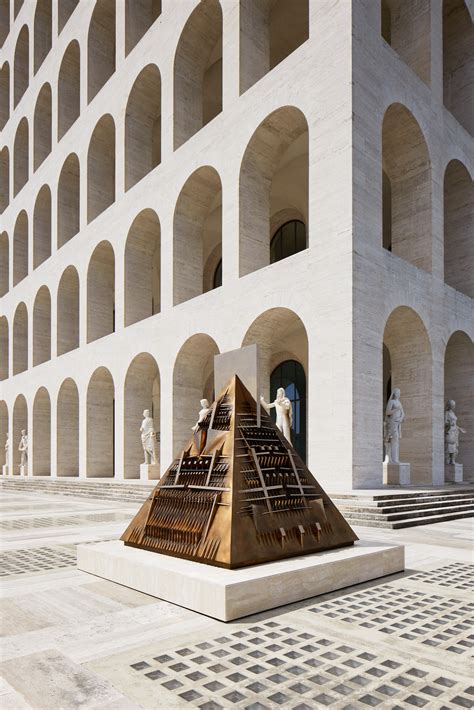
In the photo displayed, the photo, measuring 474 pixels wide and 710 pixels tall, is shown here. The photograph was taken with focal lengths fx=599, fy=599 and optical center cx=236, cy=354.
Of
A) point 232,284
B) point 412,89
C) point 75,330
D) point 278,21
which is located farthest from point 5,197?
point 412,89

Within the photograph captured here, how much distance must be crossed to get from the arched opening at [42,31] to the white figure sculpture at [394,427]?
29133 millimetres

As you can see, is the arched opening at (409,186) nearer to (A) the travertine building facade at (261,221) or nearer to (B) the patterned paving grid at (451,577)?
(A) the travertine building facade at (261,221)

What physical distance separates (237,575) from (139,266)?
19.4 metres

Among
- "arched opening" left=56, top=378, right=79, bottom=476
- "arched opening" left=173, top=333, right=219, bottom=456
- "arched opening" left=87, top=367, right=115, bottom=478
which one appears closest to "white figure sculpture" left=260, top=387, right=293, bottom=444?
"arched opening" left=173, top=333, right=219, bottom=456

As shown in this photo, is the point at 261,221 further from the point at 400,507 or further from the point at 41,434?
the point at 41,434

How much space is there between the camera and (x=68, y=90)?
29.9 meters

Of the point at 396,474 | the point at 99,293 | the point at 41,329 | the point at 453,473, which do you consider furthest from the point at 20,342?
the point at 396,474

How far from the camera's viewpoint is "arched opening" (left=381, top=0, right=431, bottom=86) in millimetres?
16750

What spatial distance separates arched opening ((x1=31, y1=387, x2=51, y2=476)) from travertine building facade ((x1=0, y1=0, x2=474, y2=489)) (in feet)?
0.25

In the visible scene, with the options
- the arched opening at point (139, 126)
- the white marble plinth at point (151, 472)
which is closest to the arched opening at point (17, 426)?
the white marble plinth at point (151, 472)

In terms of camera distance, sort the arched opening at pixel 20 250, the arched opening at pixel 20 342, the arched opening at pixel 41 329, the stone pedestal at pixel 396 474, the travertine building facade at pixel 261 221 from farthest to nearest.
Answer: the arched opening at pixel 20 250, the arched opening at pixel 20 342, the arched opening at pixel 41 329, the stone pedestal at pixel 396 474, the travertine building facade at pixel 261 221

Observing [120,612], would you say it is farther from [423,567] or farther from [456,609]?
[423,567]

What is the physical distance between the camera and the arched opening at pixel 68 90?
95.8 ft

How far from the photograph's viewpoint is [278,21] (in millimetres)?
21344
